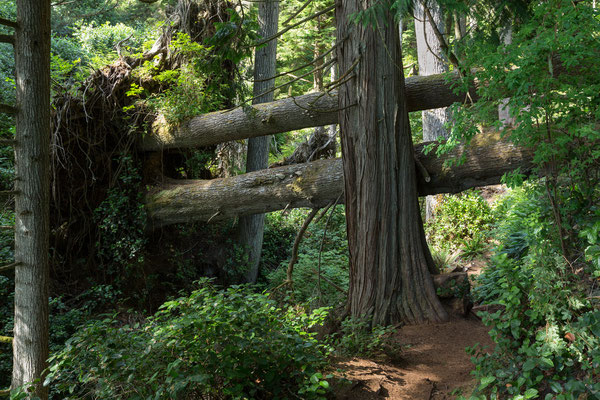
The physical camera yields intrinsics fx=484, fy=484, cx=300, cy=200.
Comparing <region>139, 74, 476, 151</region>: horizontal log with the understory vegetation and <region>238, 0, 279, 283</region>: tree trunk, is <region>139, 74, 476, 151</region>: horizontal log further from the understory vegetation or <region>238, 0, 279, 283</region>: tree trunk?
<region>238, 0, 279, 283</region>: tree trunk

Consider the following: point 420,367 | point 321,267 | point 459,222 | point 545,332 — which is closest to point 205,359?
point 420,367

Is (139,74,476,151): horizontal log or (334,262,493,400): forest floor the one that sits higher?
(139,74,476,151): horizontal log

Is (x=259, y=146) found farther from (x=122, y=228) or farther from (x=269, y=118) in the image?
(x=122, y=228)

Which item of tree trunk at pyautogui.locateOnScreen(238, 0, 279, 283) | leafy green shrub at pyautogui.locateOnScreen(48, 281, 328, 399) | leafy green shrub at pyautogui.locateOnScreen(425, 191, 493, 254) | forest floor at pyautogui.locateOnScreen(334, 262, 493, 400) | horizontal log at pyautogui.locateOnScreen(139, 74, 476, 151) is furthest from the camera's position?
leafy green shrub at pyautogui.locateOnScreen(425, 191, 493, 254)

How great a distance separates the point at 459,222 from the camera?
10852 millimetres

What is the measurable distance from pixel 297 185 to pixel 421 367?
3529mm

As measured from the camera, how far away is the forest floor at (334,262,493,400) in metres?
4.14

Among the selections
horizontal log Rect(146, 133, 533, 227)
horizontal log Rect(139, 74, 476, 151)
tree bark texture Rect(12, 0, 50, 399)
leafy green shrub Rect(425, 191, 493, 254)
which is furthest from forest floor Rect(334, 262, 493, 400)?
leafy green shrub Rect(425, 191, 493, 254)

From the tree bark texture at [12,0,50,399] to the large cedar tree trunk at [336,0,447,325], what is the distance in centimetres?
361

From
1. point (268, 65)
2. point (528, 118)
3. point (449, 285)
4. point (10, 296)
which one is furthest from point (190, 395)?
point (268, 65)

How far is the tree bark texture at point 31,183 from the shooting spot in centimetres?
541

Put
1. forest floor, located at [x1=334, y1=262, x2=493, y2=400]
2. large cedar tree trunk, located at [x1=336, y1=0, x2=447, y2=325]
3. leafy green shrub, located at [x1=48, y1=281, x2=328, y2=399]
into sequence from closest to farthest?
leafy green shrub, located at [x1=48, y1=281, x2=328, y2=399], forest floor, located at [x1=334, y1=262, x2=493, y2=400], large cedar tree trunk, located at [x1=336, y1=0, x2=447, y2=325]

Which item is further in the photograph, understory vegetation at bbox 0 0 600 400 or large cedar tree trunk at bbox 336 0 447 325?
large cedar tree trunk at bbox 336 0 447 325

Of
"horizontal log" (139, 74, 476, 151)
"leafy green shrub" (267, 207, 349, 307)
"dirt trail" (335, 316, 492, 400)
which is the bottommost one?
"dirt trail" (335, 316, 492, 400)
